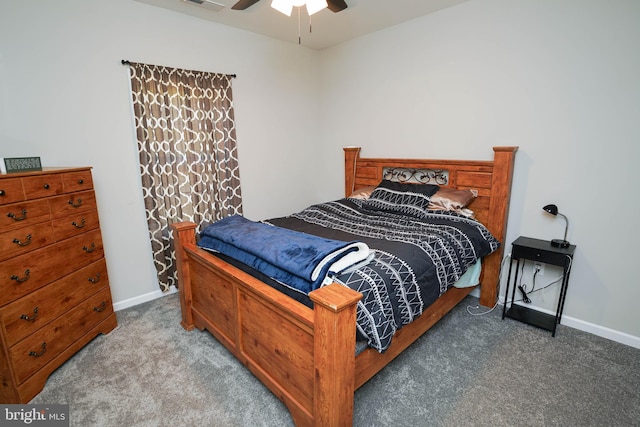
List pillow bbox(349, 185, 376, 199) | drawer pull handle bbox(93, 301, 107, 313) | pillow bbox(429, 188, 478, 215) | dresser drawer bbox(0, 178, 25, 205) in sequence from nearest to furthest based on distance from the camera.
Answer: dresser drawer bbox(0, 178, 25, 205), drawer pull handle bbox(93, 301, 107, 313), pillow bbox(429, 188, 478, 215), pillow bbox(349, 185, 376, 199)

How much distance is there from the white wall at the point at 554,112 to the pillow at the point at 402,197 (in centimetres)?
44

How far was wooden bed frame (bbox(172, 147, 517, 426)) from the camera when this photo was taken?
4.25ft

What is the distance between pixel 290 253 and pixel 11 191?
5.23ft

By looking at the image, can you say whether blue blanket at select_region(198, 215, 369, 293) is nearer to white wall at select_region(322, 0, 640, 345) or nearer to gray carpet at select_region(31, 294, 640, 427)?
gray carpet at select_region(31, 294, 640, 427)

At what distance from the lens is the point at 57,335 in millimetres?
2037

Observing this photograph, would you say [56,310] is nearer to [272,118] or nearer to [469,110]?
[272,118]


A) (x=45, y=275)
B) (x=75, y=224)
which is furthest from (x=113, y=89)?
(x=45, y=275)

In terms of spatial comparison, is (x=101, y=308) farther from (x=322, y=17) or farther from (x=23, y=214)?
(x=322, y=17)

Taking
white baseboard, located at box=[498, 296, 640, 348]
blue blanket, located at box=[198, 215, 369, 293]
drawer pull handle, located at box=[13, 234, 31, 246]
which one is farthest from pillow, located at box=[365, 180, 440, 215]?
drawer pull handle, located at box=[13, 234, 31, 246]

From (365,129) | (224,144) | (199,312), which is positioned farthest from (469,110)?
(199,312)

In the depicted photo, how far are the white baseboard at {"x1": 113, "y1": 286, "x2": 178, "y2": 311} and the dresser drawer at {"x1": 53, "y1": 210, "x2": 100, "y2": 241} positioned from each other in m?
0.91

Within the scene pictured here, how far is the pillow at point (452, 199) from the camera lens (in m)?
2.73

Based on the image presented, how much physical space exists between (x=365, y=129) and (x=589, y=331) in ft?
9.28

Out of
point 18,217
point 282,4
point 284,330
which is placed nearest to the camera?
point 284,330
